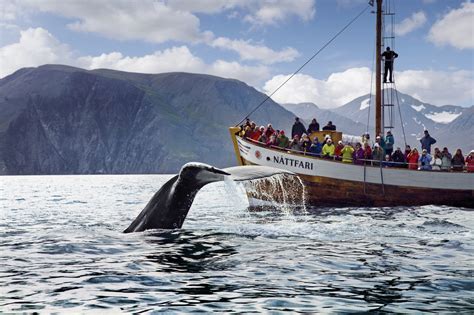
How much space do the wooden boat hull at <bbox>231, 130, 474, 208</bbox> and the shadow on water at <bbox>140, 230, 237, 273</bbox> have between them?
13672mm

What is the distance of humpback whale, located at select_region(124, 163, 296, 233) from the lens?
8.14 metres

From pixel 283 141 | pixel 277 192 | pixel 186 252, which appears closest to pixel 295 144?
pixel 283 141

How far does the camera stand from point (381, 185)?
946 inches

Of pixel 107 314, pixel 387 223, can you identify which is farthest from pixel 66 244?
pixel 387 223

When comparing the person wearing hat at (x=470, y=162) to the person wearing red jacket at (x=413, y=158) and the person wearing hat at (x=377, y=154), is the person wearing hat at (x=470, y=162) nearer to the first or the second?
the person wearing red jacket at (x=413, y=158)

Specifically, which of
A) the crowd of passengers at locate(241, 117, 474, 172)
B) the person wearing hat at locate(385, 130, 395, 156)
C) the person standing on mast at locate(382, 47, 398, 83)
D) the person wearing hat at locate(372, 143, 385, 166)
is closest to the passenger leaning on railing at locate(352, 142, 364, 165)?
the crowd of passengers at locate(241, 117, 474, 172)

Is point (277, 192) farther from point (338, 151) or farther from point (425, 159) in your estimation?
point (425, 159)

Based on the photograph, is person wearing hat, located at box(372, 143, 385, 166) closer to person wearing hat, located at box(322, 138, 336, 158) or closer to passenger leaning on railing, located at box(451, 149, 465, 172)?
person wearing hat, located at box(322, 138, 336, 158)

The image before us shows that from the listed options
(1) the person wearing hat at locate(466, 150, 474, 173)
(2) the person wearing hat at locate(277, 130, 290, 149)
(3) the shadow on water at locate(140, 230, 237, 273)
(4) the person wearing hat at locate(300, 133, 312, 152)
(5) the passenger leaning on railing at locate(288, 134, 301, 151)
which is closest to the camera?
(3) the shadow on water at locate(140, 230, 237, 273)

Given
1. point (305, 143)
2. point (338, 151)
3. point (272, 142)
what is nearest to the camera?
point (338, 151)

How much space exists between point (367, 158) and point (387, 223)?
8967 mm

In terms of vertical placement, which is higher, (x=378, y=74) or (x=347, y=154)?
(x=378, y=74)

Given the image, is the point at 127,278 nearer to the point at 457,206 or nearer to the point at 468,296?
the point at 468,296

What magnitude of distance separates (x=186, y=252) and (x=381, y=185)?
16655mm
